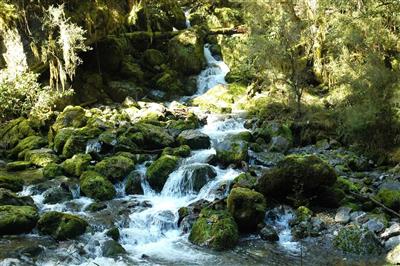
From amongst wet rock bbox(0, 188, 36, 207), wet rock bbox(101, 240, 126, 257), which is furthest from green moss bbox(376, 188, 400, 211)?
wet rock bbox(0, 188, 36, 207)

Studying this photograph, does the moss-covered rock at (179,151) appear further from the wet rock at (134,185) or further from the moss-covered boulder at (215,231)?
the moss-covered boulder at (215,231)

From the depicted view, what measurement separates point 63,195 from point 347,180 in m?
7.63

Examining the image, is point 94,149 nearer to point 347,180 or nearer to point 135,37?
point 347,180

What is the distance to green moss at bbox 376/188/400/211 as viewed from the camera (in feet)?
35.4

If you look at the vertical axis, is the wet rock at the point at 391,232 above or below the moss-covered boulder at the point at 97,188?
below

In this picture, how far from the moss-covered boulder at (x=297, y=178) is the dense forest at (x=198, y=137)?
1.4 inches

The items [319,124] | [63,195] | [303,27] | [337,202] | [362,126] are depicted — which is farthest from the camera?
[303,27]

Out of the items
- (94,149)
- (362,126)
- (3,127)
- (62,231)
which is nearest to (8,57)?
(3,127)

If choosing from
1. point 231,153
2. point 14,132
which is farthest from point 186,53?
point 231,153

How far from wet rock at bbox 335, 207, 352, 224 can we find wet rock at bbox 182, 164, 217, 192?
12.6 feet

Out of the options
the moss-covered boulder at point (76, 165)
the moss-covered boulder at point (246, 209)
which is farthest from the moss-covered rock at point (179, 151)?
the moss-covered boulder at point (246, 209)

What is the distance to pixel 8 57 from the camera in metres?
18.6

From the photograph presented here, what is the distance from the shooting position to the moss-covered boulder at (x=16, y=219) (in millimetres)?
9797

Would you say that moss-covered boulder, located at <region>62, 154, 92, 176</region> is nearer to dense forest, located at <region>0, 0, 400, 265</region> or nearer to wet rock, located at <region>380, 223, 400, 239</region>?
dense forest, located at <region>0, 0, 400, 265</region>
